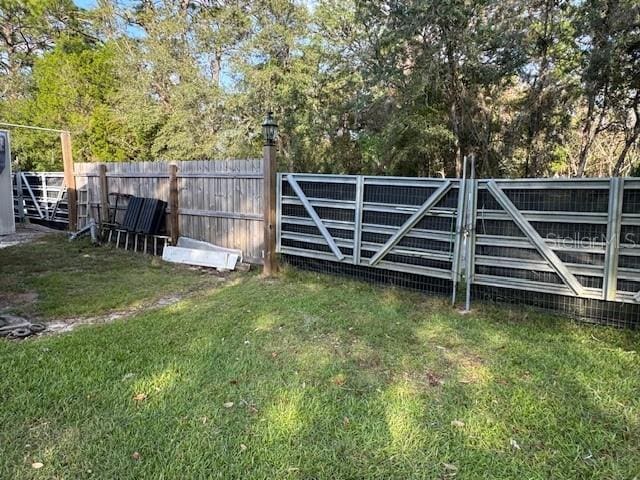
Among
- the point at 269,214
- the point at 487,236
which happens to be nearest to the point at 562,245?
the point at 487,236

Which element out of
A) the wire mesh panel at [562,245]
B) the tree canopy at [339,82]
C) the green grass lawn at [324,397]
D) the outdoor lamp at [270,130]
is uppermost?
the tree canopy at [339,82]

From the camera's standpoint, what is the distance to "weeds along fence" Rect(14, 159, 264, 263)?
6191mm

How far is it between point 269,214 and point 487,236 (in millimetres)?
2908

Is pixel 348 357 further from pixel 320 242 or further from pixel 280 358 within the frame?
pixel 320 242

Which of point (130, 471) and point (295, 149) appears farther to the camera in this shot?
point (295, 149)

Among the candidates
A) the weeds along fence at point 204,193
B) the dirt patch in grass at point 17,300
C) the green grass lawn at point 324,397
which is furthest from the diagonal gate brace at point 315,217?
the dirt patch in grass at point 17,300

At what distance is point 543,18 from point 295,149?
629 cm

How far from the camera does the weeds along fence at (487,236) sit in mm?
3506

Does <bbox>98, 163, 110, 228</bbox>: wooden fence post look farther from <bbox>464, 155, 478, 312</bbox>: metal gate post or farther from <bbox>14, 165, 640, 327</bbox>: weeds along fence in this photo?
<bbox>464, 155, 478, 312</bbox>: metal gate post

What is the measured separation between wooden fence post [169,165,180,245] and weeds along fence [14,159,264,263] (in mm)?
51

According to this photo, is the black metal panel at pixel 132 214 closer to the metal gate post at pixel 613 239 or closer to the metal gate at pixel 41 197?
the metal gate at pixel 41 197

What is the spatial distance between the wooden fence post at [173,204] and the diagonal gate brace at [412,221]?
382 cm

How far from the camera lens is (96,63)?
13.5 m

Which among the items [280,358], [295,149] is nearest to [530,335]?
[280,358]
